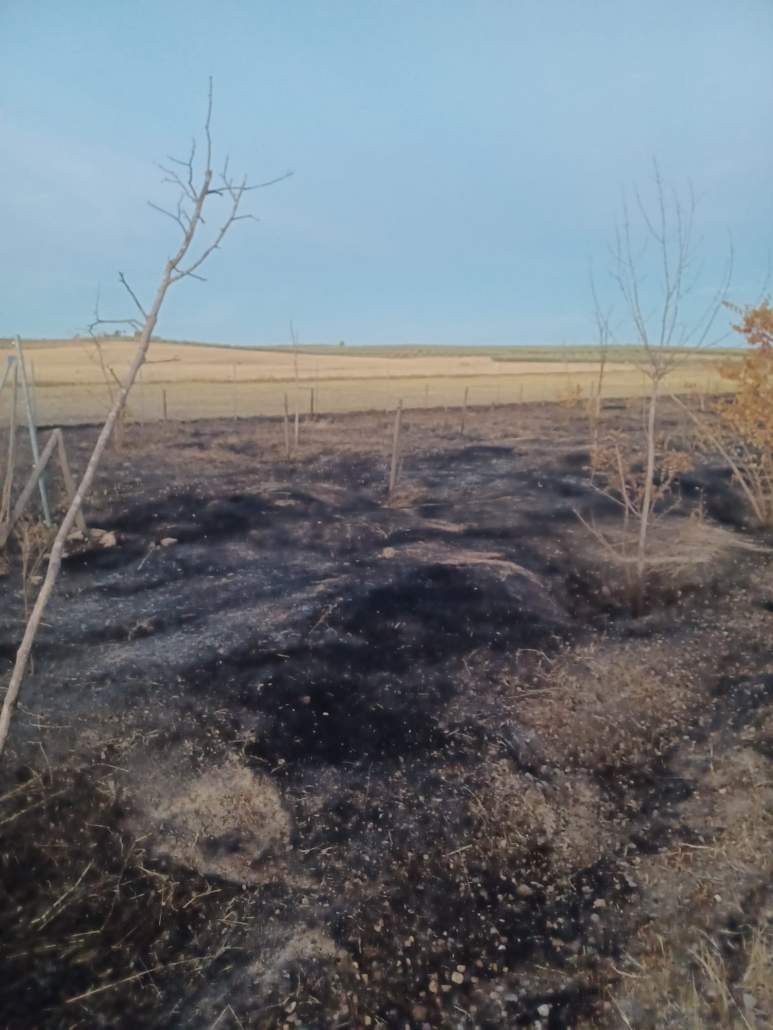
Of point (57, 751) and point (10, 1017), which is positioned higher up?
point (57, 751)

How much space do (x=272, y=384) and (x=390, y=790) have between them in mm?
33475

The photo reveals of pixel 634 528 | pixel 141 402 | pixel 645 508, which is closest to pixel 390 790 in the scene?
pixel 645 508

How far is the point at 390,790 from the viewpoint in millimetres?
4652

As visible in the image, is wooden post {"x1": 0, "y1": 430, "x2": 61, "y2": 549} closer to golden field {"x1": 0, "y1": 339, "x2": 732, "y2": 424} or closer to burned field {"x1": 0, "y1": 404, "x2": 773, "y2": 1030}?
burned field {"x1": 0, "y1": 404, "x2": 773, "y2": 1030}

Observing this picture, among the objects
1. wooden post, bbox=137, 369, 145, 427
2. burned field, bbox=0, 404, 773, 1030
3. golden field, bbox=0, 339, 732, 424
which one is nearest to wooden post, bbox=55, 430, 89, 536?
burned field, bbox=0, 404, 773, 1030

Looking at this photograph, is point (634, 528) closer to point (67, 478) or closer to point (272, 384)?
point (67, 478)

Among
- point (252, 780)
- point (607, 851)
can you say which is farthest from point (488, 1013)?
point (252, 780)

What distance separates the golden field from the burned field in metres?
11.1

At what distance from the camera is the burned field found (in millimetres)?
3357

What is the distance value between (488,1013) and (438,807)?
1.36 m

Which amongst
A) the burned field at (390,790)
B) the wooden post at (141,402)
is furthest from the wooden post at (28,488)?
the wooden post at (141,402)

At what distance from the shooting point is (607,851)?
421 cm

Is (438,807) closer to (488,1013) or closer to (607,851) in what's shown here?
(607,851)

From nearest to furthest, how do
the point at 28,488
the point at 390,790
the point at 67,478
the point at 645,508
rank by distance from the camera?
1. the point at 390,790
2. the point at 645,508
3. the point at 28,488
4. the point at 67,478
